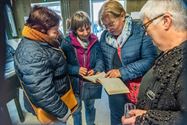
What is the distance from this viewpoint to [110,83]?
0.95 meters

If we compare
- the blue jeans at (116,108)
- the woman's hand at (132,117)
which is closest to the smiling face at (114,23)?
the blue jeans at (116,108)

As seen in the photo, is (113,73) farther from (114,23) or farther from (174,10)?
(174,10)

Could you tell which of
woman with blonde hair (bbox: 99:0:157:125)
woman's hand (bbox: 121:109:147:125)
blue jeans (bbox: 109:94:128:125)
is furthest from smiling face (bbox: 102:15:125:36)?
woman's hand (bbox: 121:109:147:125)

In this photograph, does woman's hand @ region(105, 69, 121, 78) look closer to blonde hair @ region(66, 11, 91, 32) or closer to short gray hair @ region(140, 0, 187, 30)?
blonde hair @ region(66, 11, 91, 32)

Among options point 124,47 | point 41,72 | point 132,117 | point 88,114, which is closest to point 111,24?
point 124,47

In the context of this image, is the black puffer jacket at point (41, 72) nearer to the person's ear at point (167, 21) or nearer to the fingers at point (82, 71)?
the fingers at point (82, 71)

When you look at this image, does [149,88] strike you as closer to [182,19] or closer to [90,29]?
[182,19]

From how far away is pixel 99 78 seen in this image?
3.30 ft

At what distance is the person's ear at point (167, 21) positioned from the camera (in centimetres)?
52

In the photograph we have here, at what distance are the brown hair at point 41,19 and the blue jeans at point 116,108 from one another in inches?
18.4

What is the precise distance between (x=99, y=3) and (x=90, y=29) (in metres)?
0.14

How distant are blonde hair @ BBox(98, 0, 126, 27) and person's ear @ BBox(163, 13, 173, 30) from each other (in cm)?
39

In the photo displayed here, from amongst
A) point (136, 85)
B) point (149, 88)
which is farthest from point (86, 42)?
point (149, 88)

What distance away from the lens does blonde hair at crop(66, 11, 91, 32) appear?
36.8 inches
